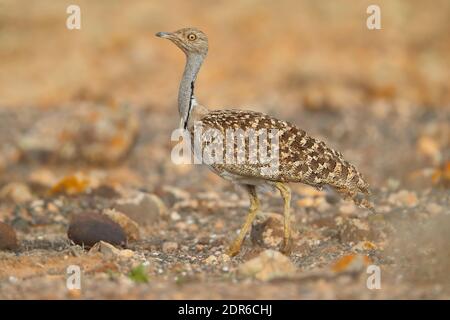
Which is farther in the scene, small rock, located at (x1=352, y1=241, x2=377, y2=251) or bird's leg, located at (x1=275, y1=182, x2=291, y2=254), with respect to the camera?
small rock, located at (x1=352, y1=241, x2=377, y2=251)

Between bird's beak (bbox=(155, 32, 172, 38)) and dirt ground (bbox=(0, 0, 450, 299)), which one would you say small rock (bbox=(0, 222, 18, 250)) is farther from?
bird's beak (bbox=(155, 32, 172, 38))

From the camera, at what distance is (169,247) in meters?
7.53

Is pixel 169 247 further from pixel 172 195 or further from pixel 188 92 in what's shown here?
pixel 172 195

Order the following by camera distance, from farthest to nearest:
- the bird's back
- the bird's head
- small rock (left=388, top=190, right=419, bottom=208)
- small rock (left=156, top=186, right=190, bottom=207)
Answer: small rock (left=156, top=186, right=190, bottom=207), small rock (left=388, top=190, right=419, bottom=208), the bird's head, the bird's back

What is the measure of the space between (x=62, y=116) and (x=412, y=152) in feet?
16.4

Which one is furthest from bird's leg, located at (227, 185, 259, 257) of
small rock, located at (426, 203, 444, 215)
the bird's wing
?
small rock, located at (426, 203, 444, 215)

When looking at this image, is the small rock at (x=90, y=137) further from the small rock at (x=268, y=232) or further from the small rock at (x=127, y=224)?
the small rock at (x=268, y=232)

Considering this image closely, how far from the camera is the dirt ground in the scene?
6.04 metres

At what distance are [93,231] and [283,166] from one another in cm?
172

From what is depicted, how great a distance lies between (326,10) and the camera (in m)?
18.2

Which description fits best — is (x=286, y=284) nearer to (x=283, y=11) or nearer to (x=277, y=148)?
(x=277, y=148)

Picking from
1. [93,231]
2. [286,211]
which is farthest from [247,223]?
[93,231]
